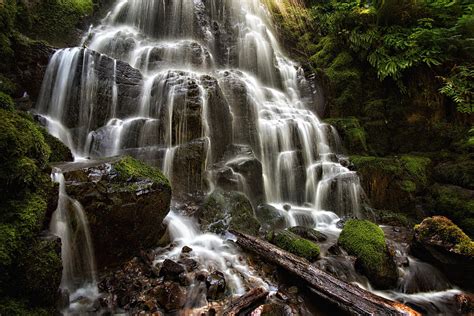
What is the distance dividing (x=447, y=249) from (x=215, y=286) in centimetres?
437

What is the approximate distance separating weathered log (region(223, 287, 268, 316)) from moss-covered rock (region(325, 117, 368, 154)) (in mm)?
7776

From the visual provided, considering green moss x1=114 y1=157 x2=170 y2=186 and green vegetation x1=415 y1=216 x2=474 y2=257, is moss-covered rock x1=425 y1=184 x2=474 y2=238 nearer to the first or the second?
green vegetation x1=415 y1=216 x2=474 y2=257

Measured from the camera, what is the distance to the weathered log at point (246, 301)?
3.26m

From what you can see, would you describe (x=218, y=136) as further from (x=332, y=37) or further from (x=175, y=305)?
(x=332, y=37)

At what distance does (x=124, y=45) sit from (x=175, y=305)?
1038 cm

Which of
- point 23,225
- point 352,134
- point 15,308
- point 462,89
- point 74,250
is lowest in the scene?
point 15,308

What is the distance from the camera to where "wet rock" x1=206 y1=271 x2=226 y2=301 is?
366 cm

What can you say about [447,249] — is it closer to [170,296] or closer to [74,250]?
[170,296]

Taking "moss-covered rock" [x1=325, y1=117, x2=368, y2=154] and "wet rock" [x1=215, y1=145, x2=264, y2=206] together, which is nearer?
"wet rock" [x1=215, y1=145, x2=264, y2=206]

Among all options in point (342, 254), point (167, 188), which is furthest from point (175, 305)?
point (342, 254)

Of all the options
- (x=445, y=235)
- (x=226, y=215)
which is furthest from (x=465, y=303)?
(x=226, y=215)

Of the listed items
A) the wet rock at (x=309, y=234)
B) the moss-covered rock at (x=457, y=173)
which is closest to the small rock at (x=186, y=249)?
the wet rock at (x=309, y=234)

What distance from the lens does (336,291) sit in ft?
11.6

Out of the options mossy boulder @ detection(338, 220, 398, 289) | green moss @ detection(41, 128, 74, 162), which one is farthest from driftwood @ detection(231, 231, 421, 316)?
green moss @ detection(41, 128, 74, 162)
